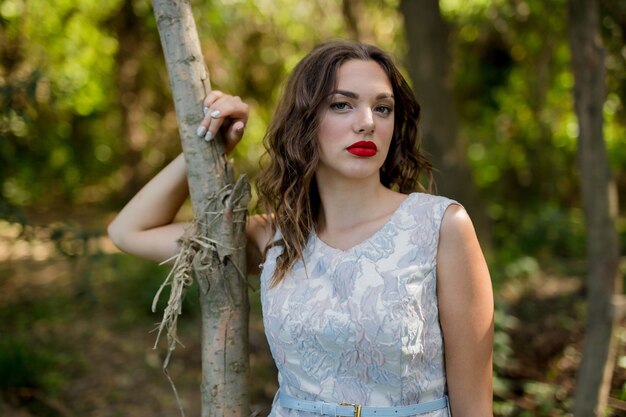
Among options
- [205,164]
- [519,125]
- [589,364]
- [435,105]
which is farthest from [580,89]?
[519,125]

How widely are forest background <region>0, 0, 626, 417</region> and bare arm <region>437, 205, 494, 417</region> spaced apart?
641 mm

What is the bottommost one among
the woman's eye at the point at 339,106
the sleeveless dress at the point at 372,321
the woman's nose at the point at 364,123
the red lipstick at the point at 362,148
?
the sleeveless dress at the point at 372,321

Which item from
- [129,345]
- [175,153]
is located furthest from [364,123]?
[175,153]

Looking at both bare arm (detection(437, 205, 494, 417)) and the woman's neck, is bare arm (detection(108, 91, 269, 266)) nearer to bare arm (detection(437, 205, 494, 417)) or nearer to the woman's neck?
the woman's neck

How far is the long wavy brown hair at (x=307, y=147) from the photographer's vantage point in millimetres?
2082

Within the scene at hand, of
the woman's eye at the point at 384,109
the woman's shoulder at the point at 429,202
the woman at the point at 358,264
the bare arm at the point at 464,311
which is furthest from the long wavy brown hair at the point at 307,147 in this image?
the bare arm at the point at 464,311

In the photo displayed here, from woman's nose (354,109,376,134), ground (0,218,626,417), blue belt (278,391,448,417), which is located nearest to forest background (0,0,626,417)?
ground (0,218,626,417)

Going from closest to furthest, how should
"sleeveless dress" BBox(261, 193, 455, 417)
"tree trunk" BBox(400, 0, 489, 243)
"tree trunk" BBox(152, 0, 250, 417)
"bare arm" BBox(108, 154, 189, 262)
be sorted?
"sleeveless dress" BBox(261, 193, 455, 417), "tree trunk" BBox(152, 0, 250, 417), "bare arm" BBox(108, 154, 189, 262), "tree trunk" BBox(400, 0, 489, 243)

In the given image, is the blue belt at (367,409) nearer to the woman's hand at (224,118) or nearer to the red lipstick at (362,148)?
the red lipstick at (362,148)

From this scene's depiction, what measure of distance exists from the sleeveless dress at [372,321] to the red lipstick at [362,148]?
175mm

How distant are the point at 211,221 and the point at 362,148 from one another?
482mm

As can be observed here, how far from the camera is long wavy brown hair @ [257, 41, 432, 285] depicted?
6.83 ft

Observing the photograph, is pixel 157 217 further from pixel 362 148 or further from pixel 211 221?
pixel 362 148

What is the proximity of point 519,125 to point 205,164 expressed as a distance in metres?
7.79
